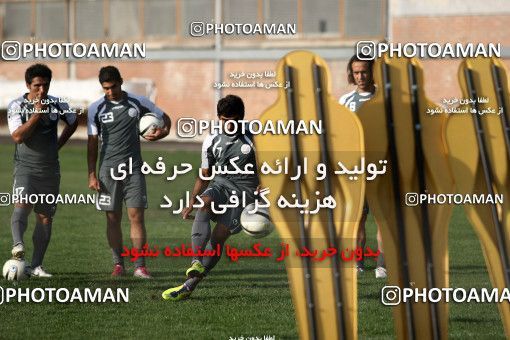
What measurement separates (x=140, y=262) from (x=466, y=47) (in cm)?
338

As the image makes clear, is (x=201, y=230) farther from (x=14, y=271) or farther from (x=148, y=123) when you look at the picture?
(x=14, y=271)

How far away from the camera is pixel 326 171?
617 centimetres

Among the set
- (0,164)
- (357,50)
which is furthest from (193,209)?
(0,164)

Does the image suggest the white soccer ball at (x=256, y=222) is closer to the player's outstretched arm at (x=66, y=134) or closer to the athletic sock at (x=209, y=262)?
the athletic sock at (x=209, y=262)

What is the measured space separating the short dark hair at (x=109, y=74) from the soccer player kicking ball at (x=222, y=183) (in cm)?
111

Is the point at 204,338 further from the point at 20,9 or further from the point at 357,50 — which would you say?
the point at 20,9

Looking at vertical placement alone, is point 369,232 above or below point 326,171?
above

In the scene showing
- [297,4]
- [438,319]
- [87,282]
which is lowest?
[438,319]

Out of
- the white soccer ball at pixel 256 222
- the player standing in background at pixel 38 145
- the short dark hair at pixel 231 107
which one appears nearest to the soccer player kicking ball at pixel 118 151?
the player standing in background at pixel 38 145

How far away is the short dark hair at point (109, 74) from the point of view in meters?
8.20

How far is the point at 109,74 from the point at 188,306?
179 cm

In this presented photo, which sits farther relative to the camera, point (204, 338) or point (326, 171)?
point (204, 338)

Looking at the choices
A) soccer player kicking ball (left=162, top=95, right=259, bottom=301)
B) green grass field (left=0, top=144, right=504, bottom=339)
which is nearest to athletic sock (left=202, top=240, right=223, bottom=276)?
soccer player kicking ball (left=162, top=95, right=259, bottom=301)

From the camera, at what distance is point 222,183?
7.39 m
